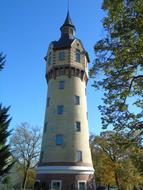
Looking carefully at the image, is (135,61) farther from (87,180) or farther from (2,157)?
(87,180)

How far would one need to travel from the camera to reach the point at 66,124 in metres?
35.1

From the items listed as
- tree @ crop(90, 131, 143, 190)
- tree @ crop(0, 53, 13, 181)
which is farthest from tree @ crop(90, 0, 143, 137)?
tree @ crop(90, 131, 143, 190)

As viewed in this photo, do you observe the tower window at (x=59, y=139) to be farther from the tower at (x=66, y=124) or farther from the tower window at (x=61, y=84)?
the tower window at (x=61, y=84)

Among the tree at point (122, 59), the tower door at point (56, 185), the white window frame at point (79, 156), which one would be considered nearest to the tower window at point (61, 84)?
the white window frame at point (79, 156)

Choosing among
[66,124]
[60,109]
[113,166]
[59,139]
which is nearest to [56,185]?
[59,139]

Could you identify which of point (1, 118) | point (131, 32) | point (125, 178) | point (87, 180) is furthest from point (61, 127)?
point (131, 32)

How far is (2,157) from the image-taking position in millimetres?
26438

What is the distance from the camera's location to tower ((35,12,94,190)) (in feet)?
107

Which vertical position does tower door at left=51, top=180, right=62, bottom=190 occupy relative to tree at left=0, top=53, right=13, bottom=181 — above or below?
below

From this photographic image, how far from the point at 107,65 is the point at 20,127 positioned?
130 feet

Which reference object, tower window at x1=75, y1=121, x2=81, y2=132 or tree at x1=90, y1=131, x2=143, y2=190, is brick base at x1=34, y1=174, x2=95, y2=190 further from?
tree at x1=90, y1=131, x2=143, y2=190

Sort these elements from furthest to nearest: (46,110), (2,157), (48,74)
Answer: (48,74) → (46,110) → (2,157)

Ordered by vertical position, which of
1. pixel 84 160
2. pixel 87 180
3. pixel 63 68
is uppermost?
pixel 63 68

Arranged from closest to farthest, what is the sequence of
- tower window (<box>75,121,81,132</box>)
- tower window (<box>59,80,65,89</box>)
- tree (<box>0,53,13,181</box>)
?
tree (<box>0,53,13,181</box>), tower window (<box>75,121,81,132</box>), tower window (<box>59,80,65,89</box>)
